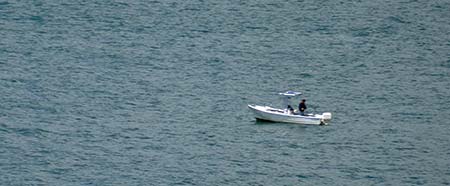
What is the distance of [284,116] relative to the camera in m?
106

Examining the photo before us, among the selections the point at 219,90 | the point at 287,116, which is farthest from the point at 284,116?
the point at 219,90

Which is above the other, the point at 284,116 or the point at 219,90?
the point at 219,90

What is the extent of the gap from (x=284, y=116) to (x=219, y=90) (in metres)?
9.78

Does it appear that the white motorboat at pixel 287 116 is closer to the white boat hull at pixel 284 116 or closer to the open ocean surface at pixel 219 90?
the white boat hull at pixel 284 116

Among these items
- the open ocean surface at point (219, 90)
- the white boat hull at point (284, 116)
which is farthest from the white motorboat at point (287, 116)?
the open ocean surface at point (219, 90)

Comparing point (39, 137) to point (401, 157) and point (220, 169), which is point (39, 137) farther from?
point (401, 157)

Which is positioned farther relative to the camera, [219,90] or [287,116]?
[219,90]

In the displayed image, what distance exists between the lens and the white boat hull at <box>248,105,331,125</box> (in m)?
106

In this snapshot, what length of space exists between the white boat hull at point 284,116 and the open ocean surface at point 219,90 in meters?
0.70

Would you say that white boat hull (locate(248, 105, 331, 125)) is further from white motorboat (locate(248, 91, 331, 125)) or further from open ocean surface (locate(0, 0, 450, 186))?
open ocean surface (locate(0, 0, 450, 186))

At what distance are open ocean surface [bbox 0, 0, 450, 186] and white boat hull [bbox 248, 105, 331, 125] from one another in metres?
0.70

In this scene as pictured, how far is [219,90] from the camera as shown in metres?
115

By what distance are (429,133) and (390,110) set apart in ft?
21.7

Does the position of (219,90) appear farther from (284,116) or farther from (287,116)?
(287,116)
